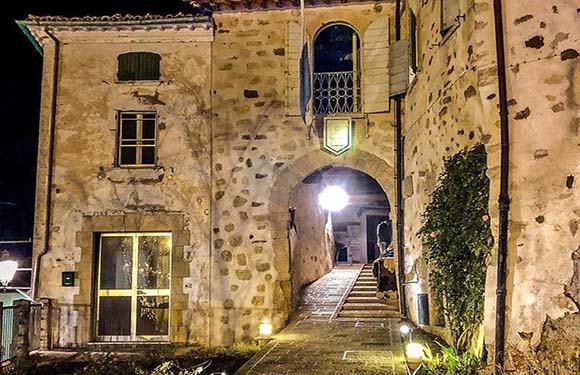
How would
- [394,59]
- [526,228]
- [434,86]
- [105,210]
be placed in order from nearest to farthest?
[526,228] < [434,86] < [394,59] < [105,210]

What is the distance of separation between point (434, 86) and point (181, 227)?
5.11 metres

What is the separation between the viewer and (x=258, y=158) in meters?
10.1

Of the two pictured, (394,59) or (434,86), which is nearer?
(434,86)

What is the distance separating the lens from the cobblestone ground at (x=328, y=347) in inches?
Answer: 255

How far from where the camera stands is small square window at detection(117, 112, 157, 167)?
10.3 meters

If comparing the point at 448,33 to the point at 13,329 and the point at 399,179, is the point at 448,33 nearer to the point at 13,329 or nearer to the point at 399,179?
the point at 399,179

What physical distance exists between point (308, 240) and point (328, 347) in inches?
221

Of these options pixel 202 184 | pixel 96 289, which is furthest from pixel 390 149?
→ pixel 96 289

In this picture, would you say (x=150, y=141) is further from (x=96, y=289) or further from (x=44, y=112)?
(x=96, y=289)

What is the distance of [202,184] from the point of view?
10.1m

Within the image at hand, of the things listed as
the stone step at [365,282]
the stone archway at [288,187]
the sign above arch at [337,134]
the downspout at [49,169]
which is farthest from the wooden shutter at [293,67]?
the stone step at [365,282]

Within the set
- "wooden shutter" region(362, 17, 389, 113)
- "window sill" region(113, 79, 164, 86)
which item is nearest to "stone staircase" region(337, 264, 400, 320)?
"wooden shutter" region(362, 17, 389, 113)

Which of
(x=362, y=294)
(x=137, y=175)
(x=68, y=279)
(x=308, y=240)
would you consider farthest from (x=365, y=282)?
(x=68, y=279)

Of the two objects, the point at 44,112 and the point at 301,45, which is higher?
the point at 301,45
